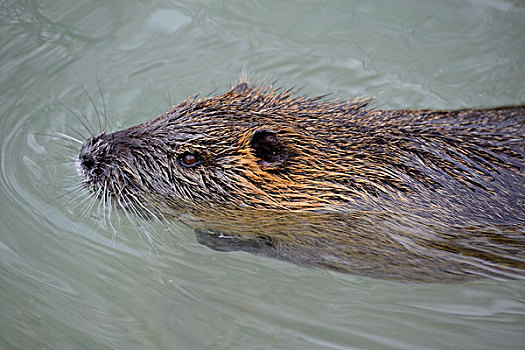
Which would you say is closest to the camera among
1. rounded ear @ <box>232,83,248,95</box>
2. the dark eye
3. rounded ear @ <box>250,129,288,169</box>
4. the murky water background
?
rounded ear @ <box>250,129,288,169</box>

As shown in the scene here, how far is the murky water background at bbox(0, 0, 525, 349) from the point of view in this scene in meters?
3.53

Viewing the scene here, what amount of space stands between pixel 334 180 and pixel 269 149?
1.41 feet

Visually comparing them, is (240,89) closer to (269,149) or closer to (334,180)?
(269,149)

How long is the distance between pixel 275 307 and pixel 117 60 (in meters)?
2.95

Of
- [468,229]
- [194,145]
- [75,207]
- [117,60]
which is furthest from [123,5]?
[468,229]

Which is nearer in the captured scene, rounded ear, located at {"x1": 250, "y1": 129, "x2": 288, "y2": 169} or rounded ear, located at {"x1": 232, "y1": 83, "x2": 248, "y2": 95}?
rounded ear, located at {"x1": 250, "y1": 129, "x2": 288, "y2": 169}

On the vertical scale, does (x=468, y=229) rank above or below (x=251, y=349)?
above

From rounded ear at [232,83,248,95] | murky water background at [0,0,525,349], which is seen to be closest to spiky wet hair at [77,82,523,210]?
rounded ear at [232,83,248,95]

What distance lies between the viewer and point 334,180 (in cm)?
307

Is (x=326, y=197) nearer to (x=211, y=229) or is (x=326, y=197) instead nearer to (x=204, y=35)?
(x=211, y=229)

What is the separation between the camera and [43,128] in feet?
15.0

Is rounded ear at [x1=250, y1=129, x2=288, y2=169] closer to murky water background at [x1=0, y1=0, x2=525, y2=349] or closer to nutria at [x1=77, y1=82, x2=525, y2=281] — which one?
nutria at [x1=77, y1=82, x2=525, y2=281]

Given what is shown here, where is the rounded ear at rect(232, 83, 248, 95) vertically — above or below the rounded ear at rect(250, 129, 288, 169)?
above

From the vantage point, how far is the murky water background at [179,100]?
3525 millimetres
